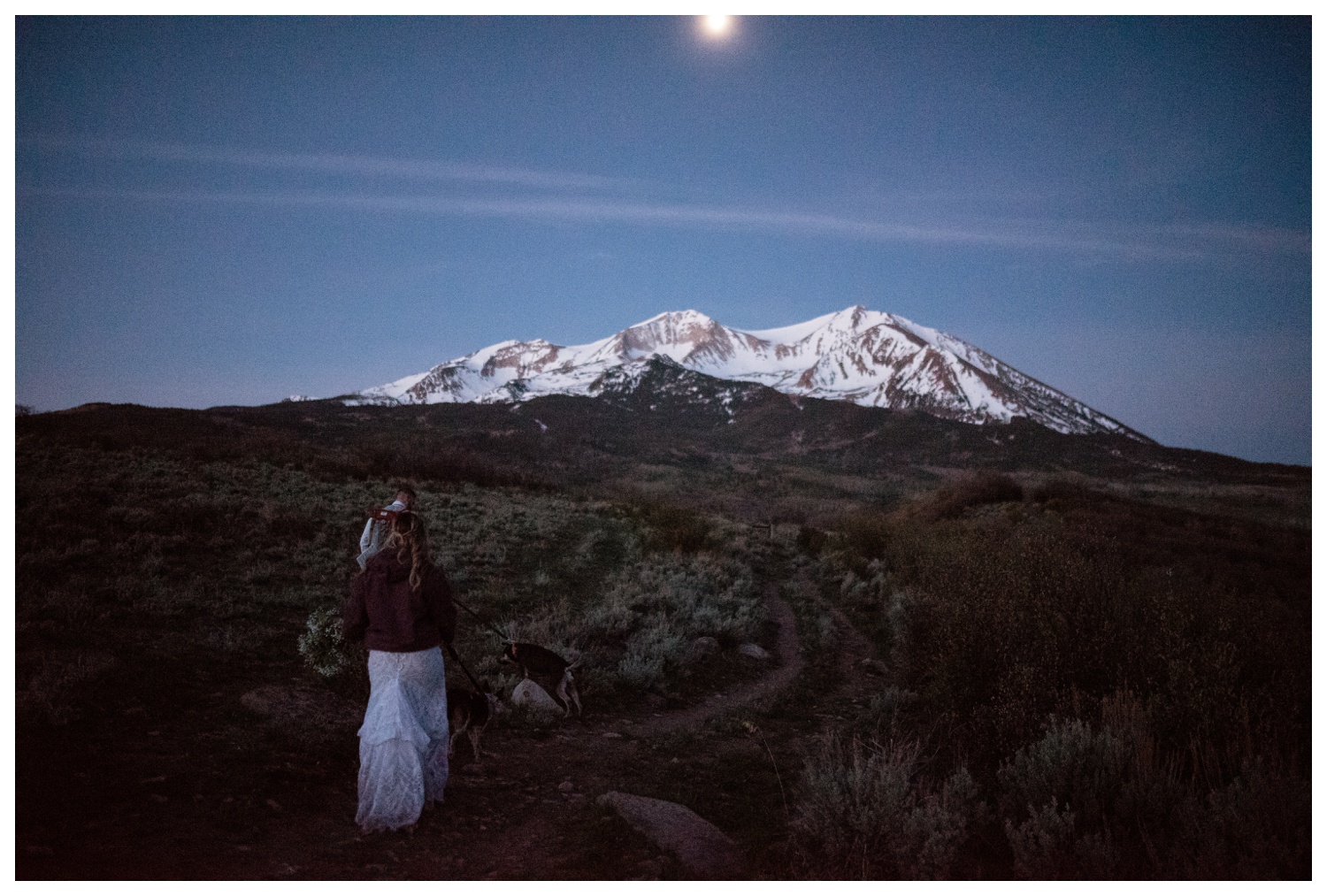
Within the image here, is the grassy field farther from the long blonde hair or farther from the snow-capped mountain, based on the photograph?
the snow-capped mountain

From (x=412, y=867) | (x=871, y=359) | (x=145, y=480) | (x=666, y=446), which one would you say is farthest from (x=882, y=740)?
(x=871, y=359)

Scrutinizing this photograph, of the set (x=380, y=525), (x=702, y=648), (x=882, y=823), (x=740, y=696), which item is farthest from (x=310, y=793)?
(x=702, y=648)

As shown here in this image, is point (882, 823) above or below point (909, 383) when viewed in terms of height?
below

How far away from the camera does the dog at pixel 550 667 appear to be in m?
5.87

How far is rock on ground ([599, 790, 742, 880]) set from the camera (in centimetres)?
371

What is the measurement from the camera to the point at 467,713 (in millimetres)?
4738

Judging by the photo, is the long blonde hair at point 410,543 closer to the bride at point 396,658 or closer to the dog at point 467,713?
the bride at point 396,658

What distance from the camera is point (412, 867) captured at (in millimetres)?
3584

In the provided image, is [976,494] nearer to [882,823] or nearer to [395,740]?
[882,823]

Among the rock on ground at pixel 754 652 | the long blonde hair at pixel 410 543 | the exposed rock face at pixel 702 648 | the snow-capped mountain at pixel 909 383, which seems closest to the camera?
Answer: the long blonde hair at pixel 410 543

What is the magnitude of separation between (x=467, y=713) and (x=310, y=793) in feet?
3.51

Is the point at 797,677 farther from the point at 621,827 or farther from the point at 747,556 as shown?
the point at 747,556

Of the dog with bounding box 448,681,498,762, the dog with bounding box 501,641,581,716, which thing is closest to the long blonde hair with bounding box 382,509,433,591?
the dog with bounding box 448,681,498,762

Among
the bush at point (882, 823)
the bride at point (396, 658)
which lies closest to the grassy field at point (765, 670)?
the bush at point (882, 823)
